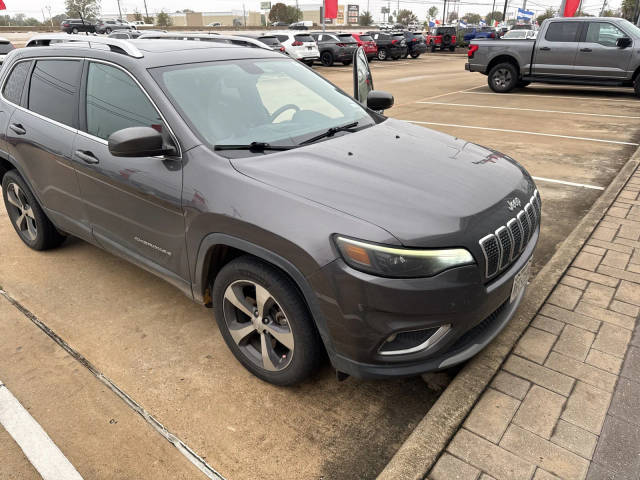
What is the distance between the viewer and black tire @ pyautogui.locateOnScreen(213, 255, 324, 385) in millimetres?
2277

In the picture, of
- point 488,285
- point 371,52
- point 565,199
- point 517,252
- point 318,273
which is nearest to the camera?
point 318,273

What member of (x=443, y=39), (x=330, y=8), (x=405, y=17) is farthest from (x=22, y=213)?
(x=405, y=17)

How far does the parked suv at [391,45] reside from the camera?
26962 mm

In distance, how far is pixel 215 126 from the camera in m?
2.69

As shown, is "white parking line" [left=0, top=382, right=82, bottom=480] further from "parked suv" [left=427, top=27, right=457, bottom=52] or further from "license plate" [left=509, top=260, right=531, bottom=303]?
"parked suv" [left=427, top=27, right=457, bottom=52]

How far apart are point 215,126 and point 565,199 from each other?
407cm

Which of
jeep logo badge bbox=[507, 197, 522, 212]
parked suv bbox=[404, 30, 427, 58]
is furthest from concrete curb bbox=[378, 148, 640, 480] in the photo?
parked suv bbox=[404, 30, 427, 58]

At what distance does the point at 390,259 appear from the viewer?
202 centimetres

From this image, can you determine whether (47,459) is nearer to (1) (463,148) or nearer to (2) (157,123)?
(2) (157,123)

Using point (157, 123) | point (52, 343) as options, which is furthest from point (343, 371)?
point (52, 343)

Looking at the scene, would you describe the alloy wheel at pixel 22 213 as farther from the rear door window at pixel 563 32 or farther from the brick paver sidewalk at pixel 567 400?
the rear door window at pixel 563 32

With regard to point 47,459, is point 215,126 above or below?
above

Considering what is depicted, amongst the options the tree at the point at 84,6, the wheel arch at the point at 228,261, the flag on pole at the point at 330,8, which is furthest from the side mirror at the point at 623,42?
the tree at the point at 84,6

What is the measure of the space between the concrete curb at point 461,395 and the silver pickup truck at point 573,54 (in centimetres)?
995
